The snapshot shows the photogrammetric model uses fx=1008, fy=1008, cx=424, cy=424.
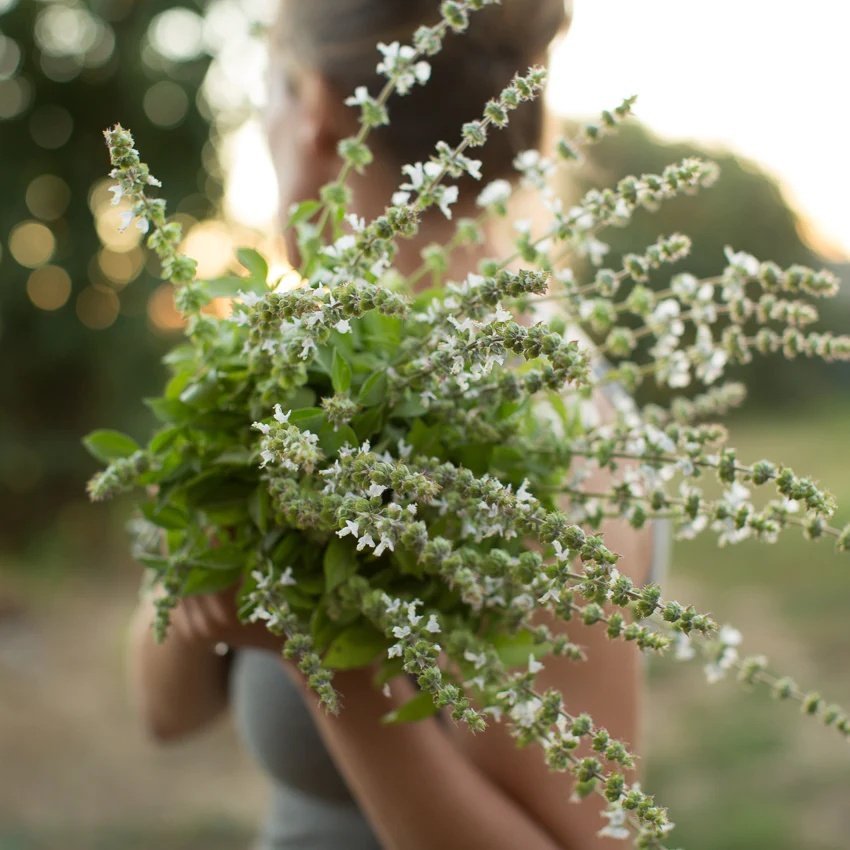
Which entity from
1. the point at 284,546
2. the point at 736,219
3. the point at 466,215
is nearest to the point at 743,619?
the point at 736,219

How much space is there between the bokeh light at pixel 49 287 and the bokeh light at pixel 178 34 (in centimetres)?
165

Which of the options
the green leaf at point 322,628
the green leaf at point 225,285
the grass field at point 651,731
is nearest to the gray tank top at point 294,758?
the green leaf at point 322,628

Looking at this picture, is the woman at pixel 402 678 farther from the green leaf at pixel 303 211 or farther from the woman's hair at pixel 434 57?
the green leaf at pixel 303 211

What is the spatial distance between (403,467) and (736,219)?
792cm

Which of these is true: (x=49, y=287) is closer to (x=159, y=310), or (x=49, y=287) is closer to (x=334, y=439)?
(x=159, y=310)

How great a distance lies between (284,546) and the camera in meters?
0.84

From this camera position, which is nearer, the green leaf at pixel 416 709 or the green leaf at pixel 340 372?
the green leaf at pixel 340 372

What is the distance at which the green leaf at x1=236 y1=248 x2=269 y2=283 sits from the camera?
858 millimetres

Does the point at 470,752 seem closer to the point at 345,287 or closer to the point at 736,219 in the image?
the point at 345,287

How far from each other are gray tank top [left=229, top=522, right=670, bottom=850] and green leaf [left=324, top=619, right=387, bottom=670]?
55 cm

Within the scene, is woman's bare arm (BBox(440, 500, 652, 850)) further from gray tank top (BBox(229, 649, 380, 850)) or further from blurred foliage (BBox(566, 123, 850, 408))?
blurred foliage (BBox(566, 123, 850, 408))

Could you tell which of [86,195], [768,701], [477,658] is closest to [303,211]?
[477,658]

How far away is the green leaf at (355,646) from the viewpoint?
0.87m

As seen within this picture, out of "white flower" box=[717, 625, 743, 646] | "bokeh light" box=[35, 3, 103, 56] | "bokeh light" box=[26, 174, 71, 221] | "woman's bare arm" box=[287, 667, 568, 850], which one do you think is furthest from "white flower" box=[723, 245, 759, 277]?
"bokeh light" box=[35, 3, 103, 56]
